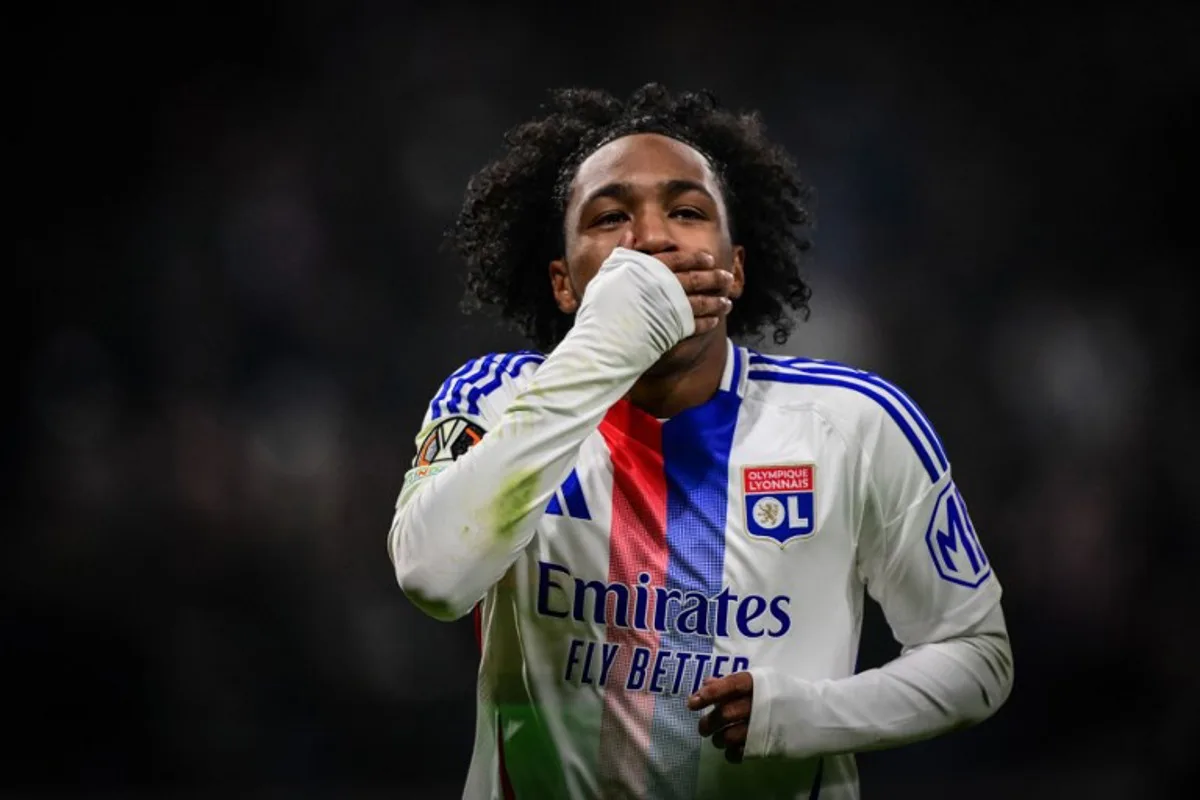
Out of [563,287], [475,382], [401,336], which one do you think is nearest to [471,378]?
[475,382]

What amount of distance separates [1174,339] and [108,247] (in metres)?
3.37

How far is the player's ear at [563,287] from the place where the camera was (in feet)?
7.09

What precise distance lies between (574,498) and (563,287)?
46 cm

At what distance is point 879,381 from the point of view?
6.63 feet

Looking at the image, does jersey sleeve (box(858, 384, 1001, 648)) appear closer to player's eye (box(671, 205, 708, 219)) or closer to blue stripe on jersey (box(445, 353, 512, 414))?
player's eye (box(671, 205, 708, 219))

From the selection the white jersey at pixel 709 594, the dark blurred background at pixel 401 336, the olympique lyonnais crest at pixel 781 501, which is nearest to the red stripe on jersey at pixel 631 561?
the white jersey at pixel 709 594

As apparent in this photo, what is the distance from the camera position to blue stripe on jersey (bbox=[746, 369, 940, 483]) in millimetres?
1920

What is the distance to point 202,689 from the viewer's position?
360 cm

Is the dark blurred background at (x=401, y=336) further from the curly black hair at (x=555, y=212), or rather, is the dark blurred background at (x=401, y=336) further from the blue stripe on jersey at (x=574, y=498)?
the blue stripe on jersey at (x=574, y=498)

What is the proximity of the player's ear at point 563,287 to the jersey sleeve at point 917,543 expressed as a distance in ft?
1.83

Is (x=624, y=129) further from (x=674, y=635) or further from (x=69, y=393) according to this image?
(x=69, y=393)

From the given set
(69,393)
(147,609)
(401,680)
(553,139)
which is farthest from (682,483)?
(69,393)

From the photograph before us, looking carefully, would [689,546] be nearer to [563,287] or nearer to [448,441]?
[448,441]

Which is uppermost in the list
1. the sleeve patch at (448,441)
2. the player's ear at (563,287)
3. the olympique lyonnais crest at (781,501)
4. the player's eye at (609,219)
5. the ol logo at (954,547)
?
the player's eye at (609,219)
